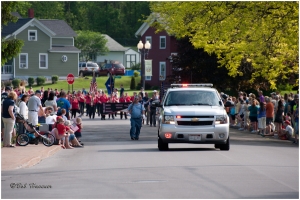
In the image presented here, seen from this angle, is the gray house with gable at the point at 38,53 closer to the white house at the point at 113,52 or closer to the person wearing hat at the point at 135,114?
the white house at the point at 113,52

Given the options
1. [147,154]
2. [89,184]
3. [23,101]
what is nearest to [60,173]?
[89,184]

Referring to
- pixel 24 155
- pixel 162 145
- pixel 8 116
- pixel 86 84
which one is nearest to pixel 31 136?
pixel 8 116

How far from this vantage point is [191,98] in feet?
78.7

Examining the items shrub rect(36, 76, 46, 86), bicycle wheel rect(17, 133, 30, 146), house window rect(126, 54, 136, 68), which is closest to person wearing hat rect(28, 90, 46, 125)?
bicycle wheel rect(17, 133, 30, 146)

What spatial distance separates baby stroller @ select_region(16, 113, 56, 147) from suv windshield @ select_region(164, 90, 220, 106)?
4.54 meters

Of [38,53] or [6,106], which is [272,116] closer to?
[6,106]

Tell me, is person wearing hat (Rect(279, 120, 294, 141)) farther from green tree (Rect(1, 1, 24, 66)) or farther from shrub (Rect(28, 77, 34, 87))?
shrub (Rect(28, 77, 34, 87))

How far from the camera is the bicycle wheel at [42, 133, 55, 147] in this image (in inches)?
1021

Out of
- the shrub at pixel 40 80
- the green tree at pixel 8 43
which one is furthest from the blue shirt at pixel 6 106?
the shrub at pixel 40 80

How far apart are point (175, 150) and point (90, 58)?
9056cm

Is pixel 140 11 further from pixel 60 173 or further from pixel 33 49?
pixel 60 173

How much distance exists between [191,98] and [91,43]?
8833 centimetres

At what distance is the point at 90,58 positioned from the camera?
114062 mm

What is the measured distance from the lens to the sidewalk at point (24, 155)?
748 inches
